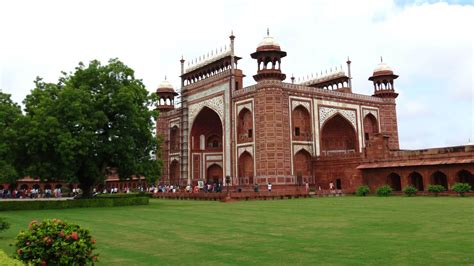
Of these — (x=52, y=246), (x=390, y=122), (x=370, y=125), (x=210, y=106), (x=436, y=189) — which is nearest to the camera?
(x=52, y=246)

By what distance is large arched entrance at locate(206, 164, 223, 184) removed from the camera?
38.1 m

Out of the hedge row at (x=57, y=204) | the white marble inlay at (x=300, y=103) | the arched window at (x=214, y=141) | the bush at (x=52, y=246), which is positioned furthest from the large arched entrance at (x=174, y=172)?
the bush at (x=52, y=246)

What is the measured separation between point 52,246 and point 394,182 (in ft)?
81.0

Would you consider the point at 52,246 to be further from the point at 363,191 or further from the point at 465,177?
the point at 465,177

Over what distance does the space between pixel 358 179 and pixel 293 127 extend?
637 cm

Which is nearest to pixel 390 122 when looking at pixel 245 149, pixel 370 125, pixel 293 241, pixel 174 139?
pixel 370 125

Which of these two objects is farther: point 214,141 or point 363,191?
point 214,141

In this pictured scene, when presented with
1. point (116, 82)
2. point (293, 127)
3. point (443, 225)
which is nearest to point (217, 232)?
point (443, 225)

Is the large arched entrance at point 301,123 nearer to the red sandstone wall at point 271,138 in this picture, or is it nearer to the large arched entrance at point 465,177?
the red sandstone wall at point 271,138

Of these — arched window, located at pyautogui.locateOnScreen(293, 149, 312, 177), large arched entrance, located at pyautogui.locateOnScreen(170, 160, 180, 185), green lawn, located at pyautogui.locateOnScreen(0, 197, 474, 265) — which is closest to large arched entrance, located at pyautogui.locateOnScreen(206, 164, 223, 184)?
large arched entrance, located at pyautogui.locateOnScreen(170, 160, 180, 185)

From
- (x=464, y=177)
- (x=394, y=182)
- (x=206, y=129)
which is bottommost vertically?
(x=394, y=182)

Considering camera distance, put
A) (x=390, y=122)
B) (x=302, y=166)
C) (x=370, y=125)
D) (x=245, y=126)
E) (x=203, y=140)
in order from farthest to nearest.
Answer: (x=203, y=140), (x=390, y=122), (x=370, y=125), (x=245, y=126), (x=302, y=166)

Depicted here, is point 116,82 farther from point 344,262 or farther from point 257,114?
point 344,262

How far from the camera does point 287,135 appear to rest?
30.8 metres
